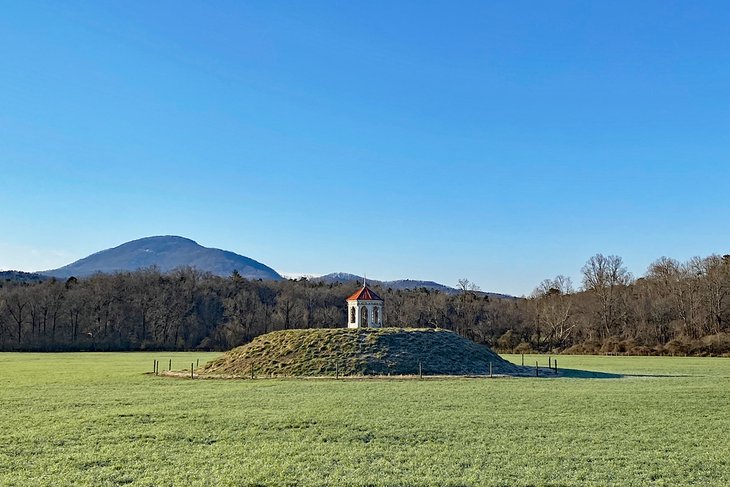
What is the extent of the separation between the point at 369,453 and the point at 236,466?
3.62 meters

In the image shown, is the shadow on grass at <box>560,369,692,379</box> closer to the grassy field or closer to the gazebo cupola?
the grassy field

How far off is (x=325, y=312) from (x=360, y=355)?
7915cm

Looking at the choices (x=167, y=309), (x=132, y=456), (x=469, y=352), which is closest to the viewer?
(x=132, y=456)

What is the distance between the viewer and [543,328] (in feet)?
384

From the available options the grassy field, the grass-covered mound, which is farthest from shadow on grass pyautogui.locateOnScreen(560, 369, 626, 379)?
the grassy field

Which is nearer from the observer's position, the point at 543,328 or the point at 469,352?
the point at 469,352

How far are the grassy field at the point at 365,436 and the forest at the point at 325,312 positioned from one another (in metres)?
70.0

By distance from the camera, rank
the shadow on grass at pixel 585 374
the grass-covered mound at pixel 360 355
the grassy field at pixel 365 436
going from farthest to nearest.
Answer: the shadow on grass at pixel 585 374 < the grass-covered mound at pixel 360 355 < the grassy field at pixel 365 436

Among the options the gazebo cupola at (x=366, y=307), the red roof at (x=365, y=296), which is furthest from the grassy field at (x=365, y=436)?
the red roof at (x=365, y=296)

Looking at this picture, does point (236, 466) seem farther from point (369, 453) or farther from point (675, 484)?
point (675, 484)

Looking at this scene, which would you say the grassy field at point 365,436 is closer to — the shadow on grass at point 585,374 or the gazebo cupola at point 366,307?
the shadow on grass at point 585,374

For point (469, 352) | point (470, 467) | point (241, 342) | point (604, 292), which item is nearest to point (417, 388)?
point (469, 352)

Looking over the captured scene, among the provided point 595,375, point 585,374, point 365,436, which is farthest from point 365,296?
point 365,436

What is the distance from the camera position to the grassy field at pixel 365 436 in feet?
49.3
